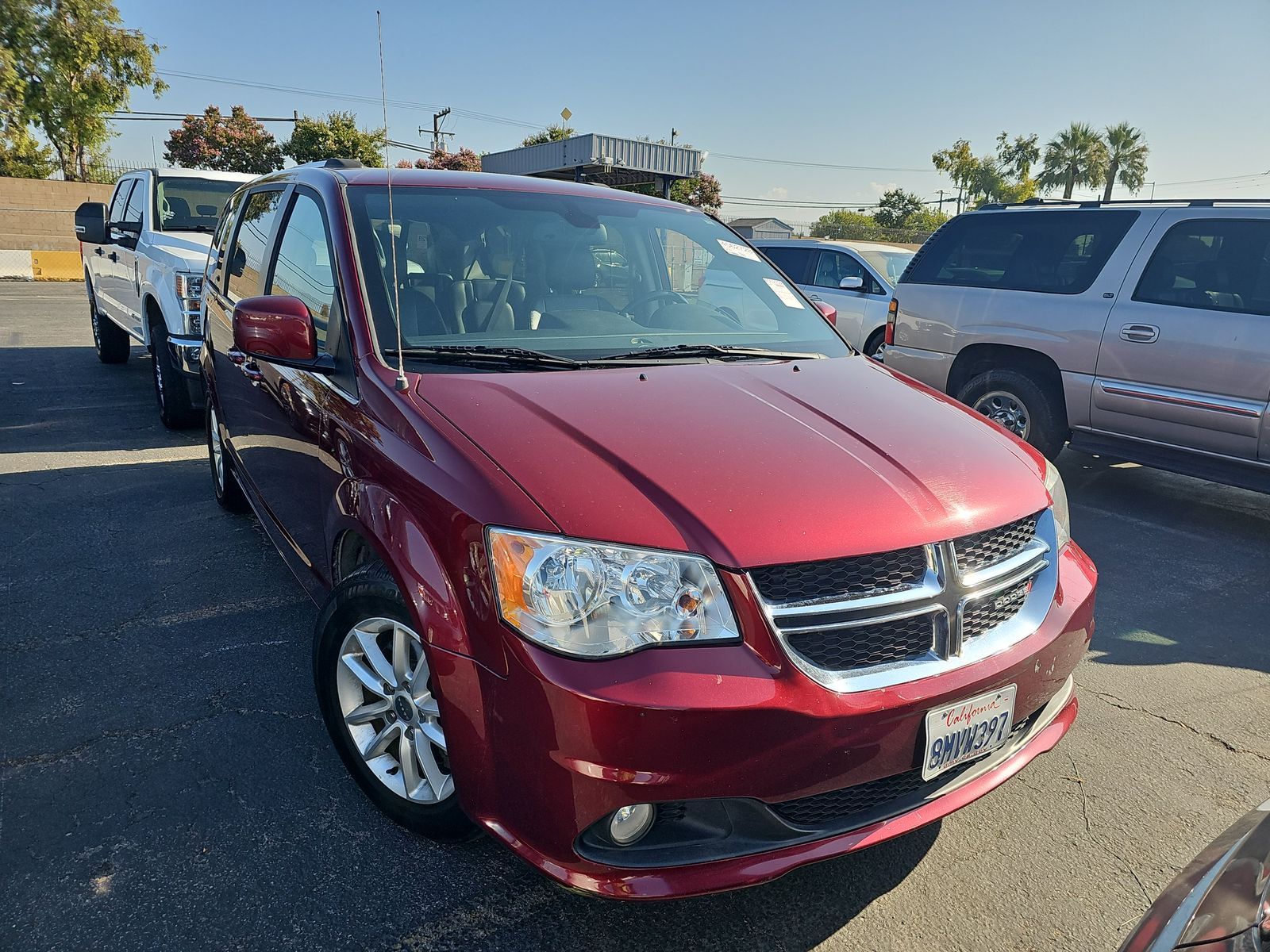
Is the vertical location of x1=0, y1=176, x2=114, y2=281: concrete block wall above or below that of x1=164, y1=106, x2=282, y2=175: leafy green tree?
below

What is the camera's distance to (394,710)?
7.79 feet

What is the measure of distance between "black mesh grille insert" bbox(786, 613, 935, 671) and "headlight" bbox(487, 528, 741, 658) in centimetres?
18

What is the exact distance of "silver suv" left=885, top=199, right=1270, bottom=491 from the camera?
5121 mm

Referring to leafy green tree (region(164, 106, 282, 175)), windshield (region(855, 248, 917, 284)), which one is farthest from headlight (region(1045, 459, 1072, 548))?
leafy green tree (region(164, 106, 282, 175))

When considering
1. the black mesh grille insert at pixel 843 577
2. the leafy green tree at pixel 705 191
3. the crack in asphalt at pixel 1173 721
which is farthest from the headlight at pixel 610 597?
the leafy green tree at pixel 705 191

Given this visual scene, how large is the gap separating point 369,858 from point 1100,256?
18.7ft

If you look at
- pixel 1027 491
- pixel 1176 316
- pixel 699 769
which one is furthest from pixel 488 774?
pixel 1176 316

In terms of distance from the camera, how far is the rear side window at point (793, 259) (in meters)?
11.2

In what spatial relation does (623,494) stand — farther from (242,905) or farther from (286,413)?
(286,413)

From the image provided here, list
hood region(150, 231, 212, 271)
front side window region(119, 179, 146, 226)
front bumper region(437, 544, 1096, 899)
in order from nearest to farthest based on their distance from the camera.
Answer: front bumper region(437, 544, 1096, 899) → hood region(150, 231, 212, 271) → front side window region(119, 179, 146, 226)

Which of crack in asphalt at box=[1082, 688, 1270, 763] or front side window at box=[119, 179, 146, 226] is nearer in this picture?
crack in asphalt at box=[1082, 688, 1270, 763]

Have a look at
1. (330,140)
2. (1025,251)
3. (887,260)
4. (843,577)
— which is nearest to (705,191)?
(330,140)

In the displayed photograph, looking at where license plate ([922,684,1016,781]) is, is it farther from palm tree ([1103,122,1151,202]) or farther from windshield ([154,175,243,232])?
palm tree ([1103,122,1151,202])

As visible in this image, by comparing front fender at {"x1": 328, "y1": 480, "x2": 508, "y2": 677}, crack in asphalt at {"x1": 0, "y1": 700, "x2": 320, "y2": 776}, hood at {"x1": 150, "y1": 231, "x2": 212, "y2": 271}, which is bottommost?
crack in asphalt at {"x1": 0, "y1": 700, "x2": 320, "y2": 776}
